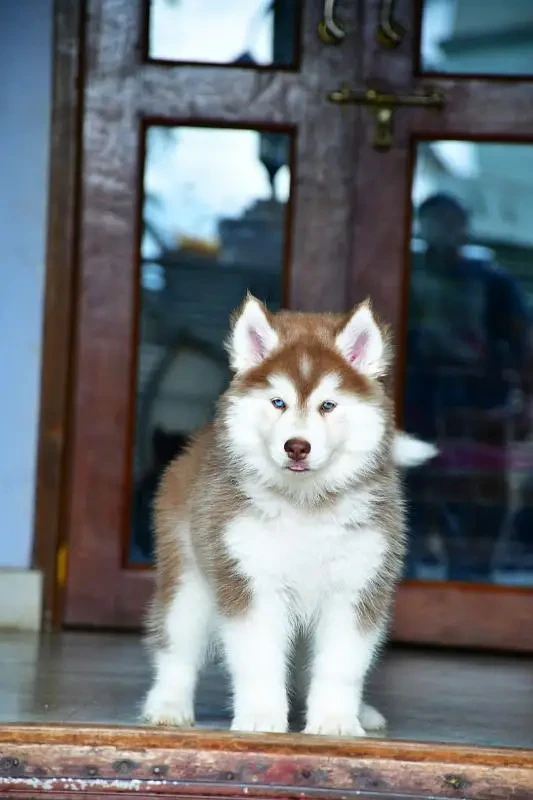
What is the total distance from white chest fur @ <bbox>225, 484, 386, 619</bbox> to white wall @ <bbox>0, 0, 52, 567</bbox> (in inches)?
76.5

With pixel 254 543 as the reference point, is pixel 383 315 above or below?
above

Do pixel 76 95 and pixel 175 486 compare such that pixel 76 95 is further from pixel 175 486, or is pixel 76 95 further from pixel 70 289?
pixel 175 486

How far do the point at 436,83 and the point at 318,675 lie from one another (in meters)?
2.36

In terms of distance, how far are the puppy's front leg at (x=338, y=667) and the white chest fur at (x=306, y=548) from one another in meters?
0.04

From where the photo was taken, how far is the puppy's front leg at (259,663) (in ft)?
11.1

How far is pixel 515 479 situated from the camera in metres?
5.30

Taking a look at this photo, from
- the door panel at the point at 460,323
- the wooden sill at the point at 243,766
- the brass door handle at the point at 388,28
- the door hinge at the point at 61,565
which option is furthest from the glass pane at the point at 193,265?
the wooden sill at the point at 243,766

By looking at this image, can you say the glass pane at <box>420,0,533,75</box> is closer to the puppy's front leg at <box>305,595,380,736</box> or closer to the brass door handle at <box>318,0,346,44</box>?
the brass door handle at <box>318,0,346,44</box>

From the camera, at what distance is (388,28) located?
4887 mm

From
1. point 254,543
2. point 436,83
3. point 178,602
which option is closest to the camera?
point 254,543

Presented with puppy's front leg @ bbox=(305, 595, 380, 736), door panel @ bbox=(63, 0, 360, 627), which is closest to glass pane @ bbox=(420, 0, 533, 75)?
door panel @ bbox=(63, 0, 360, 627)

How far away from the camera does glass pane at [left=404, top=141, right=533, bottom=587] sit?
5207 mm

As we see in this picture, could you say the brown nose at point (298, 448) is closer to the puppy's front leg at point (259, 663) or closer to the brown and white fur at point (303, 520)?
the brown and white fur at point (303, 520)

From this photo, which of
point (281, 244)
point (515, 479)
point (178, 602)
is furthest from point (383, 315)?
point (178, 602)
